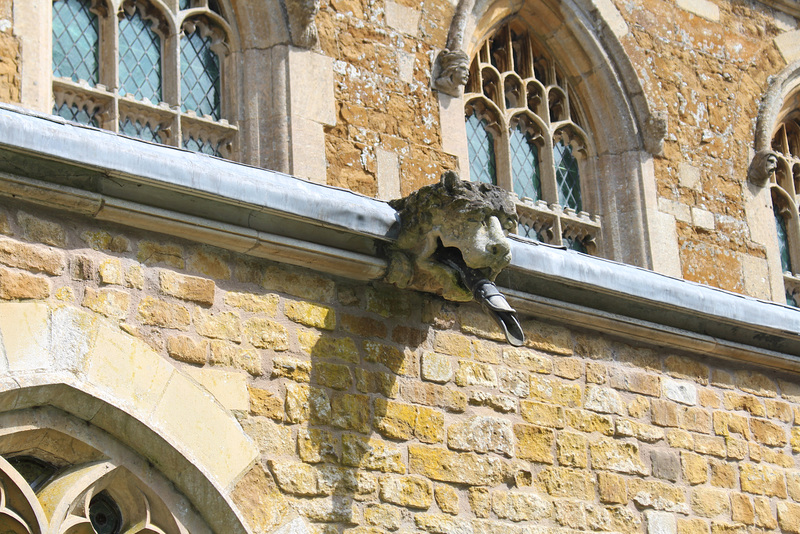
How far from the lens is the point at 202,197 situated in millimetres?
5379

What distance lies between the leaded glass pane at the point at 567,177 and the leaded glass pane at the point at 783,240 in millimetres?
1736

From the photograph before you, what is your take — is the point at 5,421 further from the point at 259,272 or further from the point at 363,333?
the point at 363,333

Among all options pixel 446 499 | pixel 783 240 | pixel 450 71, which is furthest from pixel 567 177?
pixel 446 499

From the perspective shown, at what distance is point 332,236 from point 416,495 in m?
1.13

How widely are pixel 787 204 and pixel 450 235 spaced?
17.8 ft

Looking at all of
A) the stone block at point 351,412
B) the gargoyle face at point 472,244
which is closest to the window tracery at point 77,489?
the stone block at point 351,412

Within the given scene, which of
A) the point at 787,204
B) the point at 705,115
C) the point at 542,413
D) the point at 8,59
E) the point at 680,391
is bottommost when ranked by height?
the point at 542,413

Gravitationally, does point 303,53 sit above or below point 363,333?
above

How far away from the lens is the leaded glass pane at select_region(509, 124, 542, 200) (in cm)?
913

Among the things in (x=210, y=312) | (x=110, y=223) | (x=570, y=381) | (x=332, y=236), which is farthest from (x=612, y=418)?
(x=110, y=223)

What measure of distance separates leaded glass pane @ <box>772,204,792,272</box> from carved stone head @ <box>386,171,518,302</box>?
16.3ft

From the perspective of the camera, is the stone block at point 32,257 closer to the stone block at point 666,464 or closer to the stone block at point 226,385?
the stone block at point 226,385

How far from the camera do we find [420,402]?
592cm

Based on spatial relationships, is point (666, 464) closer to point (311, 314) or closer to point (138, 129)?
point (311, 314)
